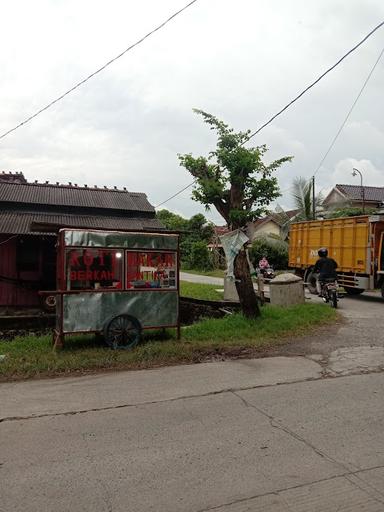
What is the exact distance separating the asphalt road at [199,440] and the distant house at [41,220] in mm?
6400

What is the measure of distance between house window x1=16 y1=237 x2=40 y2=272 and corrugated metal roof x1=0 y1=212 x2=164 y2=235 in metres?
0.62

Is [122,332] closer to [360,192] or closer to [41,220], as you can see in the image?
[41,220]

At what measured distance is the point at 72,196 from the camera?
1577cm

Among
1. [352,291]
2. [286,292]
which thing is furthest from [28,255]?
[352,291]

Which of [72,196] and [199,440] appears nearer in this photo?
[199,440]

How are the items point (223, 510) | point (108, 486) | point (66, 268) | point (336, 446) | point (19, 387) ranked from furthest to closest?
point (66, 268) < point (19, 387) < point (336, 446) < point (108, 486) < point (223, 510)

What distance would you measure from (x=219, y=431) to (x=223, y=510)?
1409mm

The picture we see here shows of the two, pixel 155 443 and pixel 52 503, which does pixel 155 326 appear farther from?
pixel 52 503

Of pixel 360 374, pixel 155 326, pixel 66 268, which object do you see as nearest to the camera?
pixel 360 374

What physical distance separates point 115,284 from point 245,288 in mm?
3372

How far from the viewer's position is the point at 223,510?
10.3ft

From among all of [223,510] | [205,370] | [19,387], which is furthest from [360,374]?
[19,387]

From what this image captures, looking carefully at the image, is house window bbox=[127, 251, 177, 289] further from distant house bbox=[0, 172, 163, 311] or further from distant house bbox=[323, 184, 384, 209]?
distant house bbox=[323, 184, 384, 209]

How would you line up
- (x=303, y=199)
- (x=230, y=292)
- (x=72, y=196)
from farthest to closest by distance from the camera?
(x=303, y=199) → (x=72, y=196) → (x=230, y=292)
